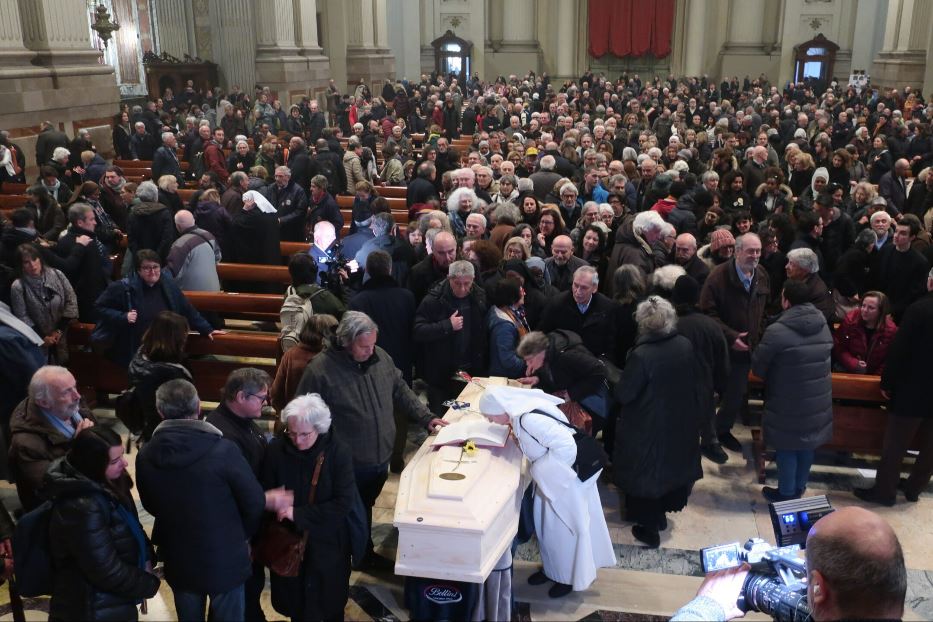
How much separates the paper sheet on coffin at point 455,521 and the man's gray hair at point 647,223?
10.6 feet

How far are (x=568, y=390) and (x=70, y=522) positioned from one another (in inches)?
111

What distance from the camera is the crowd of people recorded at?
3898 mm

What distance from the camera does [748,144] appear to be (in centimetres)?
1428

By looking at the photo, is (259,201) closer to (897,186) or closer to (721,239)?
(721,239)

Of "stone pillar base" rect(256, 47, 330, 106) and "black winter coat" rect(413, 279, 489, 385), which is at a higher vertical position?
"stone pillar base" rect(256, 47, 330, 106)

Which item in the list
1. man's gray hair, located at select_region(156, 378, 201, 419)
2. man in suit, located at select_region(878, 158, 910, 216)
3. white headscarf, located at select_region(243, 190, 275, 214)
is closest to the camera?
man's gray hair, located at select_region(156, 378, 201, 419)

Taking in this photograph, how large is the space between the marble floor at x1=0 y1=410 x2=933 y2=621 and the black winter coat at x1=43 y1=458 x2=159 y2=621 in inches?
42.4

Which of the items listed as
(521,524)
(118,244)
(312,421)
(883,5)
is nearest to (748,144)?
(118,244)

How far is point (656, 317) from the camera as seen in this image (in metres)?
4.83

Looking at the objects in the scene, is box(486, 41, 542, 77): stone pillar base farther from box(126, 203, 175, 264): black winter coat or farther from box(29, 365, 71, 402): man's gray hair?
box(29, 365, 71, 402): man's gray hair

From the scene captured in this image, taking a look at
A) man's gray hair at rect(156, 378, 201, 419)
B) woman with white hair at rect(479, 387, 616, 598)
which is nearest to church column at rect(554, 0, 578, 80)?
woman with white hair at rect(479, 387, 616, 598)

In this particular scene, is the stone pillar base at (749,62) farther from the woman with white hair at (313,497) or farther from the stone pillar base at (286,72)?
the woman with white hair at (313,497)

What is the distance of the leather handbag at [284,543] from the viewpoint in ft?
13.0

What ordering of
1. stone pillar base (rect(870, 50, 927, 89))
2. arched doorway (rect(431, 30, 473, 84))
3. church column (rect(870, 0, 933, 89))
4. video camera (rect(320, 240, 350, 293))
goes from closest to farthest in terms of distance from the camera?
video camera (rect(320, 240, 350, 293))
church column (rect(870, 0, 933, 89))
stone pillar base (rect(870, 50, 927, 89))
arched doorway (rect(431, 30, 473, 84))
